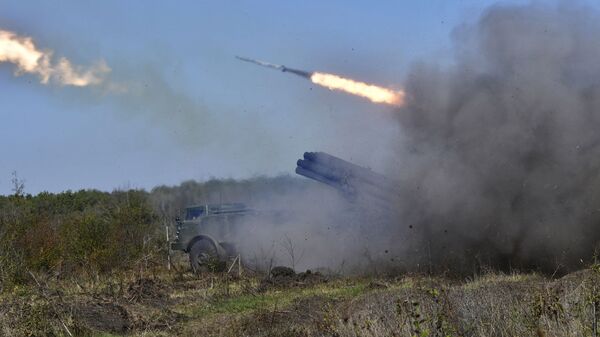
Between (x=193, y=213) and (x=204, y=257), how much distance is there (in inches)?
89.4

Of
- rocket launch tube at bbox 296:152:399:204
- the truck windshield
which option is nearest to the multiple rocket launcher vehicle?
Answer: rocket launch tube at bbox 296:152:399:204

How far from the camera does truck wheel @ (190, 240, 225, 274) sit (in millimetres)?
24016

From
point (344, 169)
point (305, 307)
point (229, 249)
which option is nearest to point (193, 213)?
point (229, 249)

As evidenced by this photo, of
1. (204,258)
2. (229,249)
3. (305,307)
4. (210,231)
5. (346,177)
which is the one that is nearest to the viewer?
(305,307)

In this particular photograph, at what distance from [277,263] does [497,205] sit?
27.5ft

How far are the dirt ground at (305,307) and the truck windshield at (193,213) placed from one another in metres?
2.98

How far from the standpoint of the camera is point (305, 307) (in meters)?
15.2

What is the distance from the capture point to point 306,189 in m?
26.5

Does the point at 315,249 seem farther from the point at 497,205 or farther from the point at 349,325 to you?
the point at 349,325

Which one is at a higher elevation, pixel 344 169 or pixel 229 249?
pixel 344 169

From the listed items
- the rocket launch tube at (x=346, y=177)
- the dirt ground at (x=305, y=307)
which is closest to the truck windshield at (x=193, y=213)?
the dirt ground at (x=305, y=307)

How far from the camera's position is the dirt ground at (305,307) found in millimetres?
8609

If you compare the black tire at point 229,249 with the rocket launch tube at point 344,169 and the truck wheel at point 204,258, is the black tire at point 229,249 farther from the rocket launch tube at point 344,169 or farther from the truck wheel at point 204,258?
the rocket launch tube at point 344,169

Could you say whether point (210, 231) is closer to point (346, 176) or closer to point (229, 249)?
point (229, 249)
